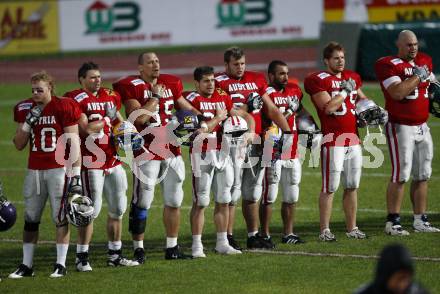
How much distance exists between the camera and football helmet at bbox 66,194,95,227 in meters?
9.90

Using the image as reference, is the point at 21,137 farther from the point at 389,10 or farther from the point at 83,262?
the point at 389,10

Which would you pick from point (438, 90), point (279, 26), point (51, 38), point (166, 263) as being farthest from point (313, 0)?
point (166, 263)

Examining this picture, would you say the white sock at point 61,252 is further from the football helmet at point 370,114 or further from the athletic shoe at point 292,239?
the football helmet at point 370,114

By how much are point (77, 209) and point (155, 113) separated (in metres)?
1.40

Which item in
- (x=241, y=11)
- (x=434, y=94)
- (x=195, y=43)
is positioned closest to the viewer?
(x=434, y=94)

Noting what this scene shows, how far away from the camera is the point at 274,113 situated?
445 inches

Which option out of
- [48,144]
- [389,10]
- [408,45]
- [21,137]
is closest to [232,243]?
[48,144]

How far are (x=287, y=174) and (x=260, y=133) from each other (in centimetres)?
53

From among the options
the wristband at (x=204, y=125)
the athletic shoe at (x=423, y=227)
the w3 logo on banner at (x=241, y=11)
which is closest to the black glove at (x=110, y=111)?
the wristband at (x=204, y=125)

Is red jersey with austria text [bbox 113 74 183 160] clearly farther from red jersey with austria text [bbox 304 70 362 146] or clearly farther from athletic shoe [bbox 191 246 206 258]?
red jersey with austria text [bbox 304 70 362 146]

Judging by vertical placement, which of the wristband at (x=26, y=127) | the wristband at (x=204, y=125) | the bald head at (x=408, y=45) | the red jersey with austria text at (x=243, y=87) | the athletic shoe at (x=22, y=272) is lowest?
the athletic shoe at (x=22, y=272)

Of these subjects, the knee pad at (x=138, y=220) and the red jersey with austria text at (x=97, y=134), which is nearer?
the red jersey with austria text at (x=97, y=134)

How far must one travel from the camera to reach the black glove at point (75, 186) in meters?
9.92

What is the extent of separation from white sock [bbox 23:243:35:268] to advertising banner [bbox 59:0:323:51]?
22.7m
